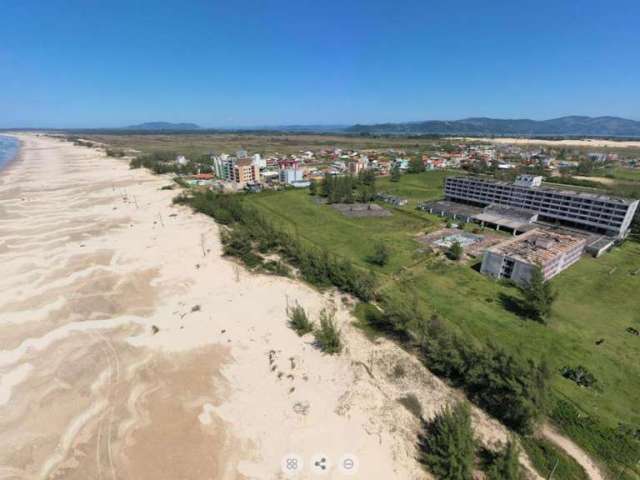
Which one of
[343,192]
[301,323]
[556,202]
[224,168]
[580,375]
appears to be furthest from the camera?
[224,168]

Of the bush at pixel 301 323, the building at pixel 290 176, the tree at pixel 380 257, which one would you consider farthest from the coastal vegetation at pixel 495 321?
the building at pixel 290 176

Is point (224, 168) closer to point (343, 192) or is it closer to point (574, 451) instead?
point (343, 192)

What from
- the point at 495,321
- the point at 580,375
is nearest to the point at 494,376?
the point at 580,375

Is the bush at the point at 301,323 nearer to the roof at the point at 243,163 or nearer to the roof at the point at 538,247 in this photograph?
the roof at the point at 538,247

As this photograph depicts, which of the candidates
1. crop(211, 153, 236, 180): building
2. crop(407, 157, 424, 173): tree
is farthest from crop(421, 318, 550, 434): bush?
crop(407, 157, 424, 173): tree

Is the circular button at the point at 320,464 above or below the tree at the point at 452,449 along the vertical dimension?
below

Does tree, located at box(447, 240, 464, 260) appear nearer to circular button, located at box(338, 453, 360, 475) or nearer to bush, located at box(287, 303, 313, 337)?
bush, located at box(287, 303, 313, 337)

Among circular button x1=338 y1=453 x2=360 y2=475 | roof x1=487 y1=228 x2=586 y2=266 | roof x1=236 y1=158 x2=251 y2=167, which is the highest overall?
roof x1=236 y1=158 x2=251 y2=167
